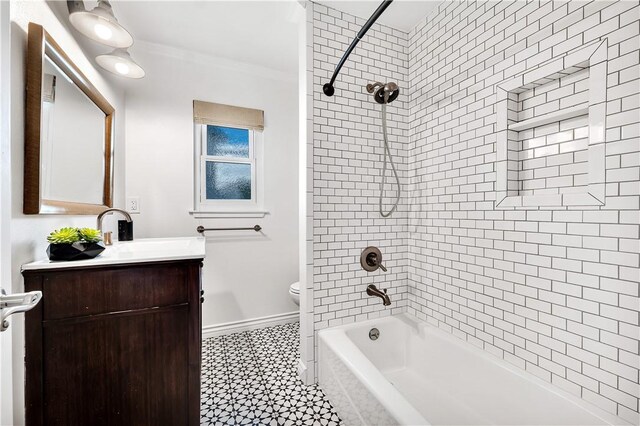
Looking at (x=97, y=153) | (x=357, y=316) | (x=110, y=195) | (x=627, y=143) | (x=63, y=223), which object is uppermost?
(x=97, y=153)

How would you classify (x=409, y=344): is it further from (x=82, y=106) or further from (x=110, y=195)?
(x=82, y=106)

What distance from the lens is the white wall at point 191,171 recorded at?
221 centimetres

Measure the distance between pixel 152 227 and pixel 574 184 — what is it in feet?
8.93

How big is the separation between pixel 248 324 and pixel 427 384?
1.57 meters

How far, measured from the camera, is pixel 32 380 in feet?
3.40

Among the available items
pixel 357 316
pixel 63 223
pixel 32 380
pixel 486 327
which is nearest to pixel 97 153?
pixel 63 223

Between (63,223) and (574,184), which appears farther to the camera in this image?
(63,223)

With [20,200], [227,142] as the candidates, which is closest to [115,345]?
[20,200]

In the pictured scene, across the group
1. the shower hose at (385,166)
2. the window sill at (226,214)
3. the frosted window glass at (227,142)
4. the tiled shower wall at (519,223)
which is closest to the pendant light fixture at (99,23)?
the frosted window glass at (227,142)

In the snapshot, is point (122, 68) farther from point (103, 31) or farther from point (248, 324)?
point (248, 324)

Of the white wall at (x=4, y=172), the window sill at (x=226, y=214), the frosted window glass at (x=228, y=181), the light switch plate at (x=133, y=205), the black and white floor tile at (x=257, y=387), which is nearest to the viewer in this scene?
the white wall at (x=4, y=172)

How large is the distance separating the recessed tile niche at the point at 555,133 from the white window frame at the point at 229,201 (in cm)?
192

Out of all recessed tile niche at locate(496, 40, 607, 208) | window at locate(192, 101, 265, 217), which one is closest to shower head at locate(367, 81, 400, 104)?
recessed tile niche at locate(496, 40, 607, 208)

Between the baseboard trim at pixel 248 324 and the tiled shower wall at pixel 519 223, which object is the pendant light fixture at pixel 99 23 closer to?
the tiled shower wall at pixel 519 223
